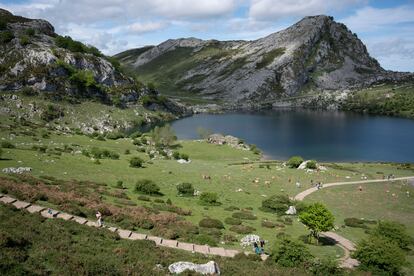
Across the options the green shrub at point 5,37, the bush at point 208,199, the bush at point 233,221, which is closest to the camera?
the bush at point 233,221

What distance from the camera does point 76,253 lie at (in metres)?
28.2

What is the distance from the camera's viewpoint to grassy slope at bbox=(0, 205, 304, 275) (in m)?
25.0

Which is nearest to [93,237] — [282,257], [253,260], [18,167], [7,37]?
[253,260]

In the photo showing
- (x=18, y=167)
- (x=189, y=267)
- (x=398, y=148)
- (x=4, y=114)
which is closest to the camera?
(x=189, y=267)

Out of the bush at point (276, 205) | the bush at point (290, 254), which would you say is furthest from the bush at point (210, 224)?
the bush at point (276, 205)

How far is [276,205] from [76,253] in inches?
1554

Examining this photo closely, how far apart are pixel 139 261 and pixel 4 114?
434 ft

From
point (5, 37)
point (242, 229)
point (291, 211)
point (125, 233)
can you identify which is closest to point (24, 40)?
point (5, 37)

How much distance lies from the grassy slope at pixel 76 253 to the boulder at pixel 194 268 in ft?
2.26

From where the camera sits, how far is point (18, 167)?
6106 cm

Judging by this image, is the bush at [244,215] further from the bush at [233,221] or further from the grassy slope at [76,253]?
the grassy slope at [76,253]

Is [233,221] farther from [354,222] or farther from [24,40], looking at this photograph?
[24,40]

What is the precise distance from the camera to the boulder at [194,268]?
29.2 m

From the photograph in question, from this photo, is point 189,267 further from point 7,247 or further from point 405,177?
point 405,177
